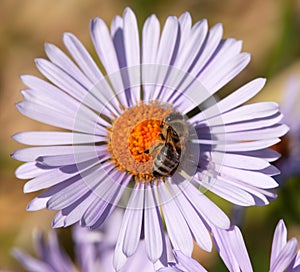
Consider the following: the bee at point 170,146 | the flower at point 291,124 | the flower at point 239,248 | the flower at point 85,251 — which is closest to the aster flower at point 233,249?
the flower at point 239,248

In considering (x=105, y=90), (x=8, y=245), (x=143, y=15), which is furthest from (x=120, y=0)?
(x=105, y=90)

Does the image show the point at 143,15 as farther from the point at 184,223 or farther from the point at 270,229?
the point at 184,223

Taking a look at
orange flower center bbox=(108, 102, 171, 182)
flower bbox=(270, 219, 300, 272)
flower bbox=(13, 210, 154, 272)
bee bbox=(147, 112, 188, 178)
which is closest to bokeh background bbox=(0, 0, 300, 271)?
flower bbox=(13, 210, 154, 272)

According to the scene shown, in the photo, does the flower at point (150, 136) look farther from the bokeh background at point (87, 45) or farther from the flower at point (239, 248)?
the bokeh background at point (87, 45)

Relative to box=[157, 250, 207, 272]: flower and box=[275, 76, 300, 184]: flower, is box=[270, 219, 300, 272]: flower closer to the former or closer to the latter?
box=[157, 250, 207, 272]: flower

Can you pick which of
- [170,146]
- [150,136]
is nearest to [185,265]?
[170,146]

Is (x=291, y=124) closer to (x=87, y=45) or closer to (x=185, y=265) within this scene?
(x=87, y=45)
